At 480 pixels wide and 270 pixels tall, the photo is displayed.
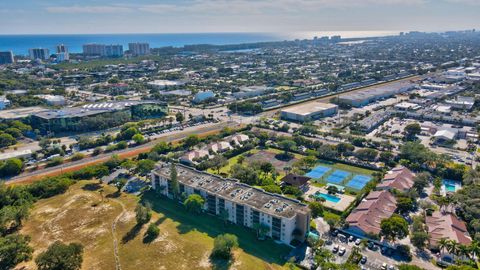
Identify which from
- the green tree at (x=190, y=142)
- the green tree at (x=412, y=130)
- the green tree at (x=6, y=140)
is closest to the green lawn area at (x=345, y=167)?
the green tree at (x=412, y=130)

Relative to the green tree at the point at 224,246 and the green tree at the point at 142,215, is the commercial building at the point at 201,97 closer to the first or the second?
the green tree at the point at 142,215

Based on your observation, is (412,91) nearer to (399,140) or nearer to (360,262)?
(399,140)

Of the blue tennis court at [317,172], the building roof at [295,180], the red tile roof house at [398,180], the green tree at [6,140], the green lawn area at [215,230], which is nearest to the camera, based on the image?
the green lawn area at [215,230]

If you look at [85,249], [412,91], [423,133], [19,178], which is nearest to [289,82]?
[412,91]

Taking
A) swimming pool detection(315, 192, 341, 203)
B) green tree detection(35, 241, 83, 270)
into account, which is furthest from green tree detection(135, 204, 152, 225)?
swimming pool detection(315, 192, 341, 203)

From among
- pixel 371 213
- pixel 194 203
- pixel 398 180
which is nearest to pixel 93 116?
pixel 194 203

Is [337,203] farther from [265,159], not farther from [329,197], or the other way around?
[265,159]
